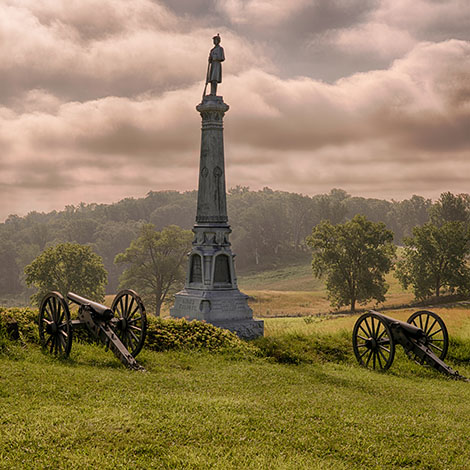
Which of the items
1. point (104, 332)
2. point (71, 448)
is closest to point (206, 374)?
point (104, 332)

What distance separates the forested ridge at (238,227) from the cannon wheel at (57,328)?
71.1 meters

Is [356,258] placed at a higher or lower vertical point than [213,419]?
higher

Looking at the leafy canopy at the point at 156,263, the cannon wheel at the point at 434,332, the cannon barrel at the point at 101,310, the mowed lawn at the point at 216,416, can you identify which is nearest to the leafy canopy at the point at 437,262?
the leafy canopy at the point at 156,263

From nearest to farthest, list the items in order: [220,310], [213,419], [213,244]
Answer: [213,419], [220,310], [213,244]

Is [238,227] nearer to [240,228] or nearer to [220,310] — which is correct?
[240,228]

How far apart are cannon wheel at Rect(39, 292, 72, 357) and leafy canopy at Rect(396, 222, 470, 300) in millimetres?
36107

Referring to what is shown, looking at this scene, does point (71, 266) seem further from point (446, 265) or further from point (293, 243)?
point (293, 243)

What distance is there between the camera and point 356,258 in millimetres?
41562

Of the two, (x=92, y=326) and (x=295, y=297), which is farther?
(x=295, y=297)

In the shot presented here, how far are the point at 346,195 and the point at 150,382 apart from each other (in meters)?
135

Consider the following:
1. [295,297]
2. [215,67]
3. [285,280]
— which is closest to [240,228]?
[285,280]

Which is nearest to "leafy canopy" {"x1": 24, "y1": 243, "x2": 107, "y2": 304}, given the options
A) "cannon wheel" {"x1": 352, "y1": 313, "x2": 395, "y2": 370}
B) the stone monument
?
the stone monument

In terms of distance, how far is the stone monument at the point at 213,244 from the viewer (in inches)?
815

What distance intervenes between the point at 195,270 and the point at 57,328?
1045 cm
